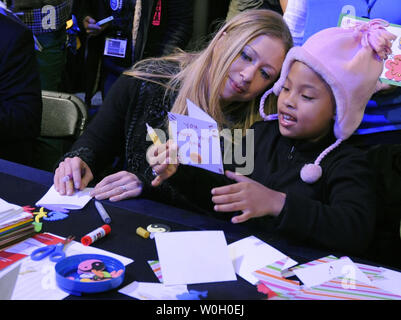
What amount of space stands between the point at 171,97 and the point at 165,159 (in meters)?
0.51

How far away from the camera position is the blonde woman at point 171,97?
1.61m

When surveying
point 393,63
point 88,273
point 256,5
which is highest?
point 256,5

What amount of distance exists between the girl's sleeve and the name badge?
1990 mm

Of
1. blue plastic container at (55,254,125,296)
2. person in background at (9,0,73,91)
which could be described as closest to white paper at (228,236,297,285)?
blue plastic container at (55,254,125,296)

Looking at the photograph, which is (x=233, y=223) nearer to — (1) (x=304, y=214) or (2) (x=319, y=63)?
(1) (x=304, y=214)

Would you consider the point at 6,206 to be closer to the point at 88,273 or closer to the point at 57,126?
the point at 88,273

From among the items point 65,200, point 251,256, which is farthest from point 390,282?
point 65,200

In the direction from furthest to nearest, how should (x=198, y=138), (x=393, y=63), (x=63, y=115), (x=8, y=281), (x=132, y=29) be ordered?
(x=132, y=29)
(x=63, y=115)
(x=393, y=63)
(x=198, y=138)
(x=8, y=281)

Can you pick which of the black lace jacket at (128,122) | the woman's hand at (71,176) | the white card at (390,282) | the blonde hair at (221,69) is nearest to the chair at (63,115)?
the black lace jacket at (128,122)

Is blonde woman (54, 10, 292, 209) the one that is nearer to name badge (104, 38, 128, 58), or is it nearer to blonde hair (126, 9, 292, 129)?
blonde hair (126, 9, 292, 129)

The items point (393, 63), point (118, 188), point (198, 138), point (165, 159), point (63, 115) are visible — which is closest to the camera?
point (198, 138)

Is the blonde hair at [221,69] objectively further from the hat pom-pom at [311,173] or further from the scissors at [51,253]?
the scissors at [51,253]

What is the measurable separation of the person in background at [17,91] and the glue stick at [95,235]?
3.33ft

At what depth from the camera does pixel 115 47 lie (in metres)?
3.07
